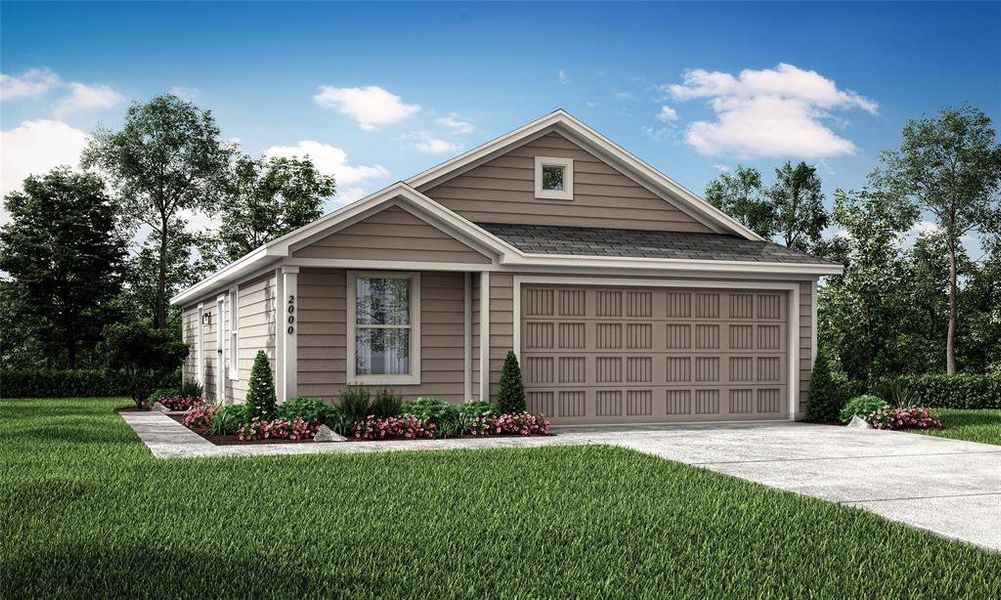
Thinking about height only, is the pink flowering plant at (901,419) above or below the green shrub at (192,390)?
above

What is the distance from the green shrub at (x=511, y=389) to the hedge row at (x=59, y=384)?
1839cm

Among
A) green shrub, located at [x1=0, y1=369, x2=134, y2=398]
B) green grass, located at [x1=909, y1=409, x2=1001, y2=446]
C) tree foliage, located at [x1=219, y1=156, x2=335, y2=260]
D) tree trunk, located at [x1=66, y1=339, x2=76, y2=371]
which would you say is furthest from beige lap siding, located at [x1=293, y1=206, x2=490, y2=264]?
tree trunk, located at [x1=66, y1=339, x2=76, y2=371]

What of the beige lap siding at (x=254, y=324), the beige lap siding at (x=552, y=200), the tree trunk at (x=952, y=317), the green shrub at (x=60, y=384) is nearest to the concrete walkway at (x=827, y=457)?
the beige lap siding at (x=254, y=324)

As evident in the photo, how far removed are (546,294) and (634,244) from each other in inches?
78.7

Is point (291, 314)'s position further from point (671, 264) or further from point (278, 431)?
point (671, 264)

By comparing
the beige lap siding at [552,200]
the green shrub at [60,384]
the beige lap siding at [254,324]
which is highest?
the beige lap siding at [552,200]

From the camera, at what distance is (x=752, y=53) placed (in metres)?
25.0

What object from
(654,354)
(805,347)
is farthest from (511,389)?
(805,347)

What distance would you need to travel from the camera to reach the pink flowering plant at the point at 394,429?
13.1m

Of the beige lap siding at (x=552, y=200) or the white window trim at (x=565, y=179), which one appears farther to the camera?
the white window trim at (x=565, y=179)

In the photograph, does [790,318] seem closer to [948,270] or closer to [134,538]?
[134,538]

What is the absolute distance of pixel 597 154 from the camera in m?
17.6

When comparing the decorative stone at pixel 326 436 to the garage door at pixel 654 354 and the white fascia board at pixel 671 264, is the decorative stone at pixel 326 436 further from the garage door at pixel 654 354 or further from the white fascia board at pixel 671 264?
the white fascia board at pixel 671 264

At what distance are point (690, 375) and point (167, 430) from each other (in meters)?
8.48
